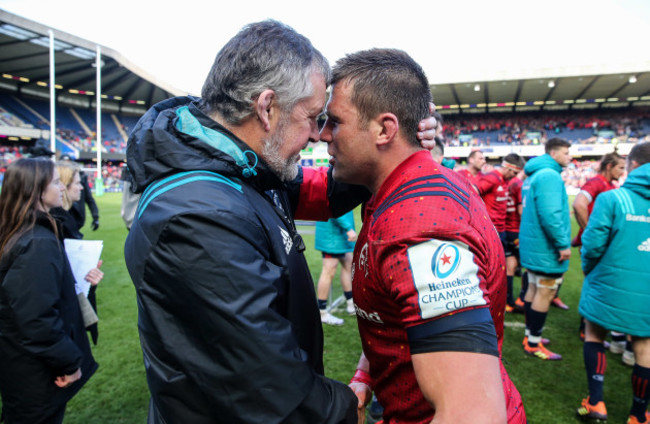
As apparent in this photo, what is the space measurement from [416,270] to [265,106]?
0.79m

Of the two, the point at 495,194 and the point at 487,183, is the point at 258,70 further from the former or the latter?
the point at 495,194

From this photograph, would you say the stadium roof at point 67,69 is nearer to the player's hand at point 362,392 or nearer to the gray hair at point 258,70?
the gray hair at point 258,70

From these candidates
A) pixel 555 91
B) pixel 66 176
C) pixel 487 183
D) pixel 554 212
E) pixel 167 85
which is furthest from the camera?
pixel 167 85

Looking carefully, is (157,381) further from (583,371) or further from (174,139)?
(583,371)

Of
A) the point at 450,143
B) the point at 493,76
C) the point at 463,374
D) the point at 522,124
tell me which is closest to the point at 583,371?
the point at 463,374

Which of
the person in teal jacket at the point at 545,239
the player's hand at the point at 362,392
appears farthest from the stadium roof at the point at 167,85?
the player's hand at the point at 362,392

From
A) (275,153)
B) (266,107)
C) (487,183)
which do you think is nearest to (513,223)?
(487,183)

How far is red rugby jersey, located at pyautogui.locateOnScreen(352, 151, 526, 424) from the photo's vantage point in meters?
1.06

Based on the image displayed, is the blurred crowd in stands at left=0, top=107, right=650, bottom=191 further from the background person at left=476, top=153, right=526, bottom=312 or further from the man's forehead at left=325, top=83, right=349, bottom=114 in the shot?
the man's forehead at left=325, top=83, right=349, bottom=114

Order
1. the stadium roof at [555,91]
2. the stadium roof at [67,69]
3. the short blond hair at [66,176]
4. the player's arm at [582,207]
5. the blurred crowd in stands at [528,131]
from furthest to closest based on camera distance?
the blurred crowd in stands at [528,131]
the stadium roof at [555,91]
the stadium roof at [67,69]
the player's arm at [582,207]
the short blond hair at [66,176]

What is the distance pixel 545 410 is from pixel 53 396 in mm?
3910

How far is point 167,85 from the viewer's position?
135 ft

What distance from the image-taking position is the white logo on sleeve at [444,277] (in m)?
1.04

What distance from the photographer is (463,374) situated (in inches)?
39.8
